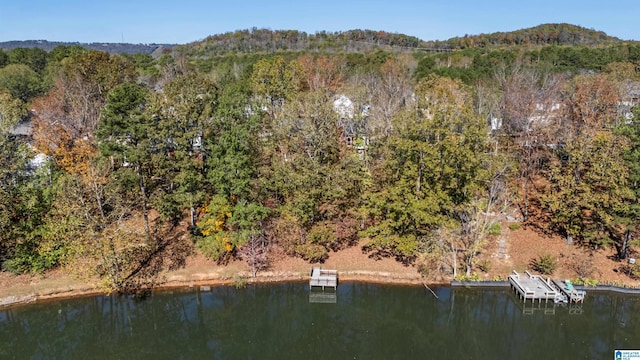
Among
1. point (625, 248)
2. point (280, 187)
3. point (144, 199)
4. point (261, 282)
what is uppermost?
point (280, 187)

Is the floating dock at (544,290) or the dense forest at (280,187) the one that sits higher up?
the dense forest at (280,187)

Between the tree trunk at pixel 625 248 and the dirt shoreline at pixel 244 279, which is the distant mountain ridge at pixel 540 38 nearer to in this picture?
the tree trunk at pixel 625 248

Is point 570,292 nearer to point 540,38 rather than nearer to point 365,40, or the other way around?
point 540,38

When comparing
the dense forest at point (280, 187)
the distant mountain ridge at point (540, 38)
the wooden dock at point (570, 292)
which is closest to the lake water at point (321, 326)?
the wooden dock at point (570, 292)

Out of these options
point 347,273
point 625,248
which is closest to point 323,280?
point 347,273

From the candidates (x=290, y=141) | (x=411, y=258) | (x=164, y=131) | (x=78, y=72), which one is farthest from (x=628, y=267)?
(x=78, y=72)

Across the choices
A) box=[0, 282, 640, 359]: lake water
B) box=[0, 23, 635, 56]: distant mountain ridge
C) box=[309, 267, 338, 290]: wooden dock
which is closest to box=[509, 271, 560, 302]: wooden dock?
box=[0, 282, 640, 359]: lake water

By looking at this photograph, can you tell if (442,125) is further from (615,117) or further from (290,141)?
(615,117)
